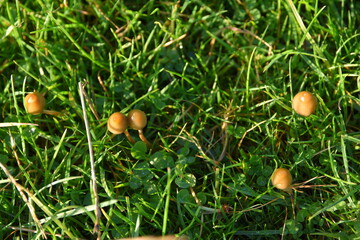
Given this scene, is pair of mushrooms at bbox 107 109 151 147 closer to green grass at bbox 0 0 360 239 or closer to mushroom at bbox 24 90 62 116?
green grass at bbox 0 0 360 239

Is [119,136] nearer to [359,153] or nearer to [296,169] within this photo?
[296,169]

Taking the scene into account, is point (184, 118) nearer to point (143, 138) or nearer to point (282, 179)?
point (143, 138)

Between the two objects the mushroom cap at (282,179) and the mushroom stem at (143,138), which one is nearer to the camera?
the mushroom cap at (282,179)

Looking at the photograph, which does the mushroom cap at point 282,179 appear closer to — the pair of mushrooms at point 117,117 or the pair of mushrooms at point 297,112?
the pair of mushrooms at point 297,112

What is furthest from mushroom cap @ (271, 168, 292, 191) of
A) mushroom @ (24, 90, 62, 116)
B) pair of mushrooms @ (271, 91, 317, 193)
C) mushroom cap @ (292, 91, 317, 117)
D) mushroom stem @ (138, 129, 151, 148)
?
mushroom @ (24, 90, 62, 116)

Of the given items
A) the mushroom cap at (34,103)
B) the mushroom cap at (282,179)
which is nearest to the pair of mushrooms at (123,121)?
the mushroom cap at (34,103)

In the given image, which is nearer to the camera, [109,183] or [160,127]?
[109,183]

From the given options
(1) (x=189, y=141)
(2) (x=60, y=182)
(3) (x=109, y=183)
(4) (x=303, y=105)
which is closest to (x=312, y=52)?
(4) (x=303, y=105)
